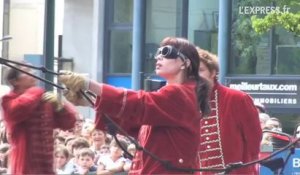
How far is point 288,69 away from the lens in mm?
26953

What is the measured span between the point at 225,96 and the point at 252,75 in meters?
20.0

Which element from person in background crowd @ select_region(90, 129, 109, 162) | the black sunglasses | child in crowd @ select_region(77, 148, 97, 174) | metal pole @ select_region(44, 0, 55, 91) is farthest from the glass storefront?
the black sunglasses

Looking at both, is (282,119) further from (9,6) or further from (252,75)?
(9,6)

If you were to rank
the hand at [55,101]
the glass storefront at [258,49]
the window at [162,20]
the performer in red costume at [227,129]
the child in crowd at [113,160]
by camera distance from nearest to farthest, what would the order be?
the hand at [55,101]
the performer in red costume at [227,129]
the child in crowd at [113,160]
the glass storefront at [258,49]
the window at [162,20]

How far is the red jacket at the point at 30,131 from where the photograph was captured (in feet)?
20.4

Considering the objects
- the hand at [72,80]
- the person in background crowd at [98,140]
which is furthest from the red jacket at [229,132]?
the person in background crowd at [98,140]

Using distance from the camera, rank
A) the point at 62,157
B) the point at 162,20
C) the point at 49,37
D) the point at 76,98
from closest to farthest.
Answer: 1. the point at 76,98
2. the point at 62,157
3. the point at 49,37
4. the point at 162,20

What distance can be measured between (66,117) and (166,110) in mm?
836

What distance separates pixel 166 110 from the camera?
581 centimetres

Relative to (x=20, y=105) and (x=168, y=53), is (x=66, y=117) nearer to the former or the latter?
(x=20, y=105)

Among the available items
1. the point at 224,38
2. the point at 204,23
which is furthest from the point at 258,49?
the point at 204,23

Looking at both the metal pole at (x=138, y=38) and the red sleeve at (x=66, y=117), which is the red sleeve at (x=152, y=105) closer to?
the red sleeve at (x=66, y=117)

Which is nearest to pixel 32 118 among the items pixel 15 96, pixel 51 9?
pixel 15 96

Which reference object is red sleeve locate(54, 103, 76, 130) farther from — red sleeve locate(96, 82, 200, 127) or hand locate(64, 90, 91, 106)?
hand locate(64, 90, 91, 106)
